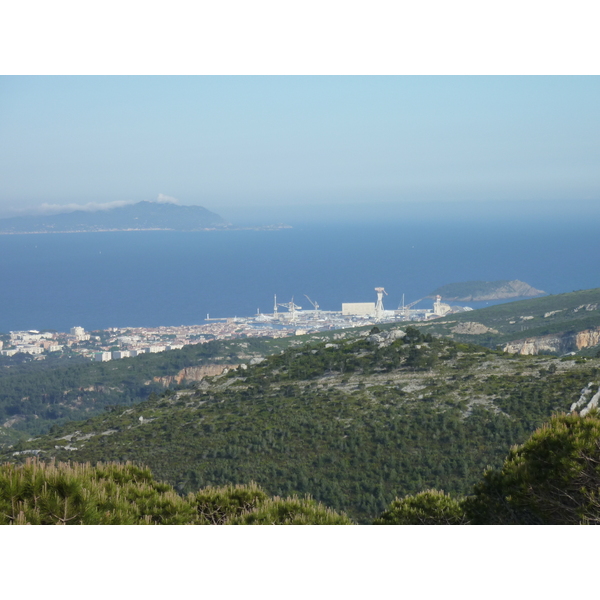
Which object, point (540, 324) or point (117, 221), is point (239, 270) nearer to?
point (117, 221)

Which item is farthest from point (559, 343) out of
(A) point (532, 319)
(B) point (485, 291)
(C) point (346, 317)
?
(B) point (485, 291)

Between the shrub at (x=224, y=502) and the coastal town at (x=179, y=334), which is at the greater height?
the shrub at (x=224, y=502)

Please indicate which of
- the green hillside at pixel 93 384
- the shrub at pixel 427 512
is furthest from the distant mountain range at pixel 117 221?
the shrub at pixel 427 512

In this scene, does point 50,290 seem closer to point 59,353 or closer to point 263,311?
point 263,311

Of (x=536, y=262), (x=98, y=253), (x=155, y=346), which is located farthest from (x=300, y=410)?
(x=98, y=253)

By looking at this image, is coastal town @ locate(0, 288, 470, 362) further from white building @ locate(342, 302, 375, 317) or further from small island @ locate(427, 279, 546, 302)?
small island @ locate(427, 279, 546, 302)

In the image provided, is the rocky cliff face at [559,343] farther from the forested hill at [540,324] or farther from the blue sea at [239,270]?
the blue sea at [239,270]

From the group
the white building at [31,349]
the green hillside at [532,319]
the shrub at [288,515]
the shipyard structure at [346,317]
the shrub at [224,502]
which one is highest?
the shrub at [288,515]
